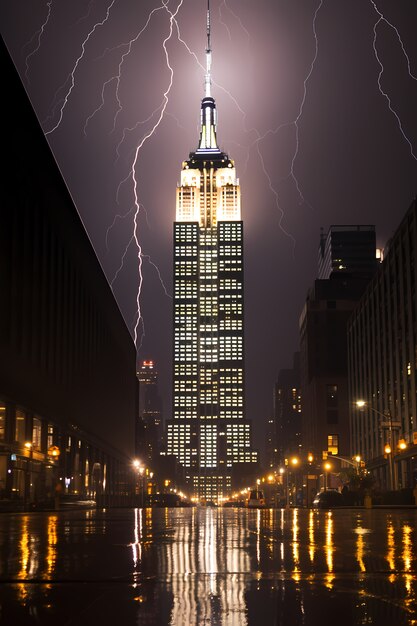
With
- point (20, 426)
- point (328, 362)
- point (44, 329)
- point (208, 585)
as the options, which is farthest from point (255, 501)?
point (328, 362)

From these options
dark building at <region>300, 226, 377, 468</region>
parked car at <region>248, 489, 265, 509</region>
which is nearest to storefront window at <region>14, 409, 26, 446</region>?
parked car at <region>248, 489, 265, 509</region>

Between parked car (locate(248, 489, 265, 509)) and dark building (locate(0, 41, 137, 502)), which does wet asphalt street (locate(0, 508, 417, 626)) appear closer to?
dark building (locate(0, 41, 137, 502))

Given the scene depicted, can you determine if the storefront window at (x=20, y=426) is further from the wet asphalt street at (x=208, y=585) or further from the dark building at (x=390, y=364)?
the wet asphalt street at (x=208, y=585)

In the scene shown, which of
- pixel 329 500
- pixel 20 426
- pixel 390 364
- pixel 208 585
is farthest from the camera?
pixel 390 364

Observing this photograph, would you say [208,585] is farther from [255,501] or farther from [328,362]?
[328,362]

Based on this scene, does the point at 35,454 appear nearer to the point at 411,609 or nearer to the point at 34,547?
the point at 34,547

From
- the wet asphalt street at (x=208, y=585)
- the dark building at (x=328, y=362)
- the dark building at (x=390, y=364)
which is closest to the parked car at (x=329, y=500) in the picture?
the dark building at (x=390, y=364)

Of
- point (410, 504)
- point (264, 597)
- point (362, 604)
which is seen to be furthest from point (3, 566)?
point (410, 504)
